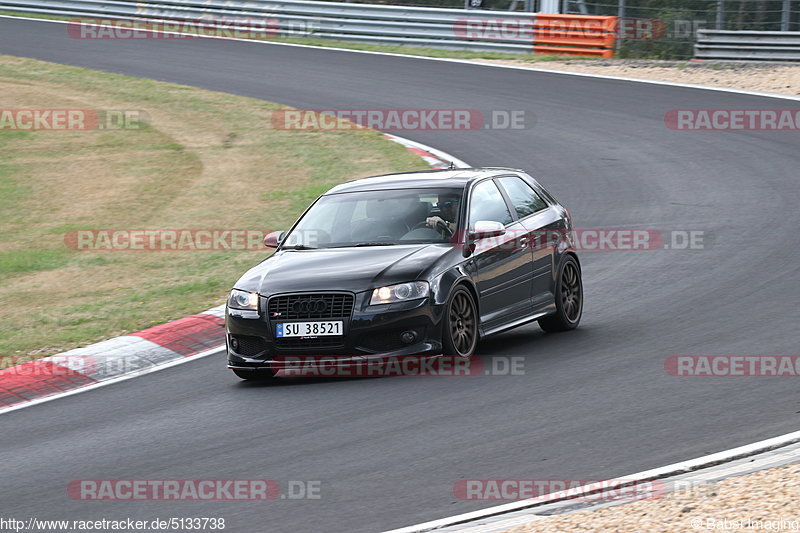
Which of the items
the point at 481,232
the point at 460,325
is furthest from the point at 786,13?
the point at 460,325

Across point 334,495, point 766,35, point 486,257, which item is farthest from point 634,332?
point 766,35

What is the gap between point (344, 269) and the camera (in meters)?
9.62

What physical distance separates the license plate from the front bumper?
4 centimetres

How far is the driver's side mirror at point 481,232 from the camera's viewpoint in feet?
33.1

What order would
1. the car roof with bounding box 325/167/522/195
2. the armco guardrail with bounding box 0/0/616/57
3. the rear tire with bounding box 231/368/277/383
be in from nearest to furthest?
1. the rear tire with bounding box 231/368/277/383
2. the car roof with bounding box 325/167/522/195
3. the armco guardrail with bounding box 0/0/616/57

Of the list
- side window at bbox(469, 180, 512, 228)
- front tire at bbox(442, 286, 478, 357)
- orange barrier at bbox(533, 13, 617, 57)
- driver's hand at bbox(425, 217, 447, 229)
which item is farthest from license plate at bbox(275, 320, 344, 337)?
orange barrier at bbox(533, 13, 617, 57)

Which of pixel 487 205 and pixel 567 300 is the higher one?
pixel 487 205

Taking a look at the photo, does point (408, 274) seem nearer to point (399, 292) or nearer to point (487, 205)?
point (399, 292)

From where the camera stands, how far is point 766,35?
29000mm

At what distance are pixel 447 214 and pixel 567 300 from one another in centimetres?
172

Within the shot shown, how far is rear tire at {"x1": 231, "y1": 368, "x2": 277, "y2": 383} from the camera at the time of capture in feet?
32.4

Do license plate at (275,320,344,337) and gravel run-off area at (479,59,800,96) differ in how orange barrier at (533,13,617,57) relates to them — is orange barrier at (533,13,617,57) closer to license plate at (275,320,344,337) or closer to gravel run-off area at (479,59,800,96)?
gravel run-off area at (479,59,800,96)

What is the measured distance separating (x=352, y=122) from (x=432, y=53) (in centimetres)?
930

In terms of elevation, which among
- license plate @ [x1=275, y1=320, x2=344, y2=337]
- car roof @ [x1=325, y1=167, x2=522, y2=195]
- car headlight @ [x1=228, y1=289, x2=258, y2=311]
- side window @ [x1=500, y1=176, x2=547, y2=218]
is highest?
car roof @ [x1=325, y1=167, x2=522, y2=195]
